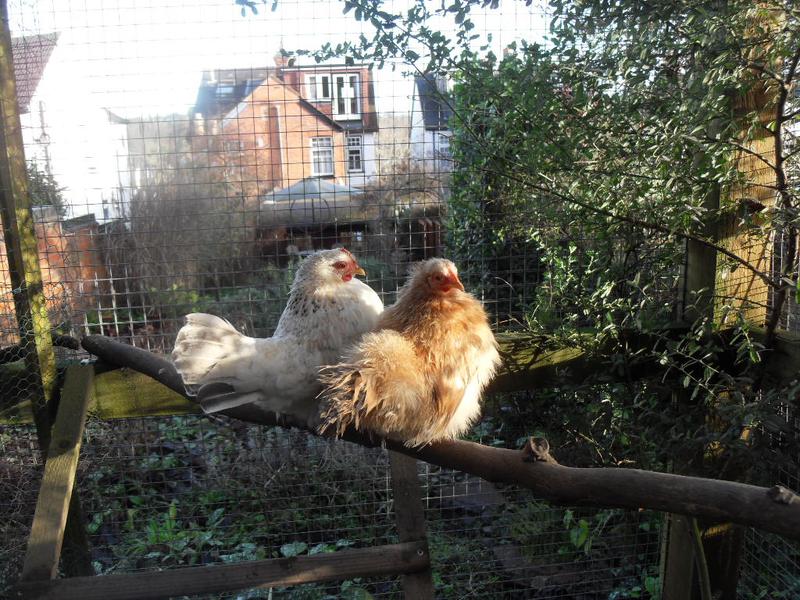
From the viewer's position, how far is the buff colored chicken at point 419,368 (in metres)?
1.34

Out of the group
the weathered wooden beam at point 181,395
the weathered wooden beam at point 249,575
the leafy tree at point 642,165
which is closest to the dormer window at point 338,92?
the leafy tree at point 642,165

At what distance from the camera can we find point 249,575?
1.76 metres

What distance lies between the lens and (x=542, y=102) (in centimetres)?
167

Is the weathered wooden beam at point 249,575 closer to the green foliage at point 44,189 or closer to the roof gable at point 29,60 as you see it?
the green foliage at point 44,189

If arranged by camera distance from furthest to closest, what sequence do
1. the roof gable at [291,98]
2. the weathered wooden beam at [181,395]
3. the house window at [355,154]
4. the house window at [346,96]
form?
the house window at [355,154] → the roof gable at [291,98] → the house window at [346,96] → the weathered wooden beam at [181,395]

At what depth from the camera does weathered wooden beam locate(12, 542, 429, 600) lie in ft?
5.43

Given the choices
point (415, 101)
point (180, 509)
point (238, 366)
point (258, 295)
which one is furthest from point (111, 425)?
point (415, 101)

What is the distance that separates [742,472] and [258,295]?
230 centimetres

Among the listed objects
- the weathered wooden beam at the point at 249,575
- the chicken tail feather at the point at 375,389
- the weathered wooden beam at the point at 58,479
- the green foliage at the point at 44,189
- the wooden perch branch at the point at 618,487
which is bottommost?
the weathered wooden beam at the point at 249,575

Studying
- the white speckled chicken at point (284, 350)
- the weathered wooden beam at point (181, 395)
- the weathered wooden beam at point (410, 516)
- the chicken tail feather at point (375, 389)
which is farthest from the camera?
the weathered wooden beam at point (181, 395)

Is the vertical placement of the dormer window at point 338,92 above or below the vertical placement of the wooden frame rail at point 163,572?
above

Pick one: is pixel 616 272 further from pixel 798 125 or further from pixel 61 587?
pixel 61 587

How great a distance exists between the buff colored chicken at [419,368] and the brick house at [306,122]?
101cm

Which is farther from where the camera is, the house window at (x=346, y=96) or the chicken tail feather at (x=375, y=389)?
the house window at (x=346, y=96)
